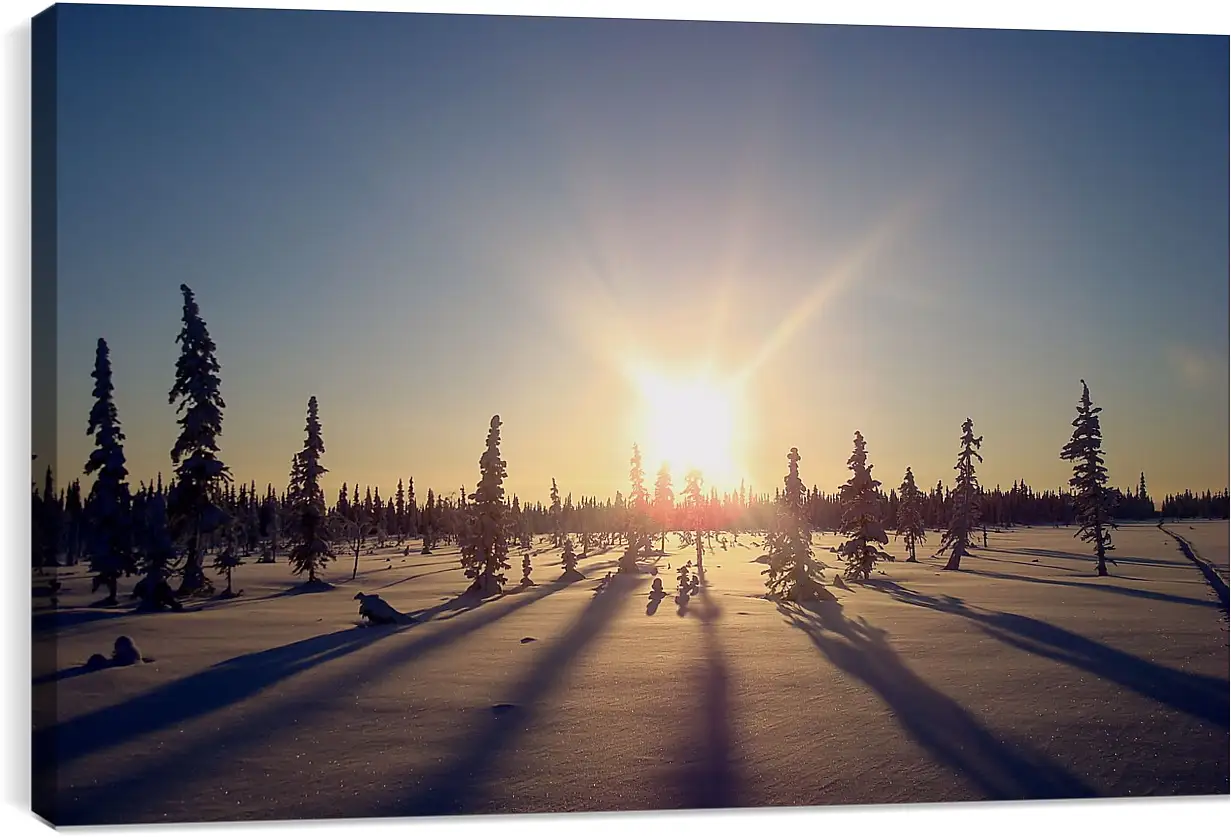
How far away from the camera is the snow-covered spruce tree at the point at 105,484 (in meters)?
8.48

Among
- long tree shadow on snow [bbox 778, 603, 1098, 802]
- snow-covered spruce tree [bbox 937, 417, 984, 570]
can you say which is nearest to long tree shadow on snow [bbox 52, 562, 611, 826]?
long tree shadow on snow [bbox 778, 603, 1098, 802]

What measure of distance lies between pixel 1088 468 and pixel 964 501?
11.3 ft

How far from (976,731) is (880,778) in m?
1.19

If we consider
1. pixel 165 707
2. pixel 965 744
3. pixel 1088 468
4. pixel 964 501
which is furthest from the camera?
pixel 964 501

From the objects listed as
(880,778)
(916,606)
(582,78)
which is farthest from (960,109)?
(880,778)

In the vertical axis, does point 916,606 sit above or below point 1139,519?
below

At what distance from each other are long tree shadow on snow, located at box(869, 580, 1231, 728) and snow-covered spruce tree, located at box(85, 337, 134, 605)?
1059 cm

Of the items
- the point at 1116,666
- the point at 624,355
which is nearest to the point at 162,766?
the point at 624,355

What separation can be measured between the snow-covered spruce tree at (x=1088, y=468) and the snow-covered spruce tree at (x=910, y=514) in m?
2.17

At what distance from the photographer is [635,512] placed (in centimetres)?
2491

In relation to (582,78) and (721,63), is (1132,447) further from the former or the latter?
(582,78)

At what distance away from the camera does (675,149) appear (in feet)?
35.0

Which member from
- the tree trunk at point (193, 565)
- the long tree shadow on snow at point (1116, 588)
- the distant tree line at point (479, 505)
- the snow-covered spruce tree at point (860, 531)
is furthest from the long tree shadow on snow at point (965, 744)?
the tree trunk at point (193, 565)

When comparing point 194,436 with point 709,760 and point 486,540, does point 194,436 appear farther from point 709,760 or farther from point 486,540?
point 486,540
